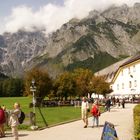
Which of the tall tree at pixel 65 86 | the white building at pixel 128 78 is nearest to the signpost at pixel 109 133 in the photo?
the tall tree at pixel 65 86

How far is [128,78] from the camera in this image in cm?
10694

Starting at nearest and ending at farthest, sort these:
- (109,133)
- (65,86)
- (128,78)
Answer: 1. (109,133)
2. (65,86)
3. (128,78)

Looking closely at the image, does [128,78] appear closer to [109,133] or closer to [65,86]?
[65,86]

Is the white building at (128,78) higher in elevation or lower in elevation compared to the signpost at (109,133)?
higher

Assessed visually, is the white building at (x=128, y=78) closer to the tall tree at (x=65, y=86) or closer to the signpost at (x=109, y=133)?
the tall tree at (x=65, y=86)

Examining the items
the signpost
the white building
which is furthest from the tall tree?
the signpost

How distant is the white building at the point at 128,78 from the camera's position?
4019 inches

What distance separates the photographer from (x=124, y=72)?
108 m

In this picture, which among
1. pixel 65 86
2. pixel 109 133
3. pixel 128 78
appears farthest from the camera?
pixel 128 78

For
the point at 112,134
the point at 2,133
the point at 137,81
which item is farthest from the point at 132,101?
the point at 112,134

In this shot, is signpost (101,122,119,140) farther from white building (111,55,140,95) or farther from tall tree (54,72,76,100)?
white building (111,55,140,95)

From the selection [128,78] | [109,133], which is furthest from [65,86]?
[109,133]

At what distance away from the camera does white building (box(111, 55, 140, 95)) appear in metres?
102

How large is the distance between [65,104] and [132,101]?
48.6ft
